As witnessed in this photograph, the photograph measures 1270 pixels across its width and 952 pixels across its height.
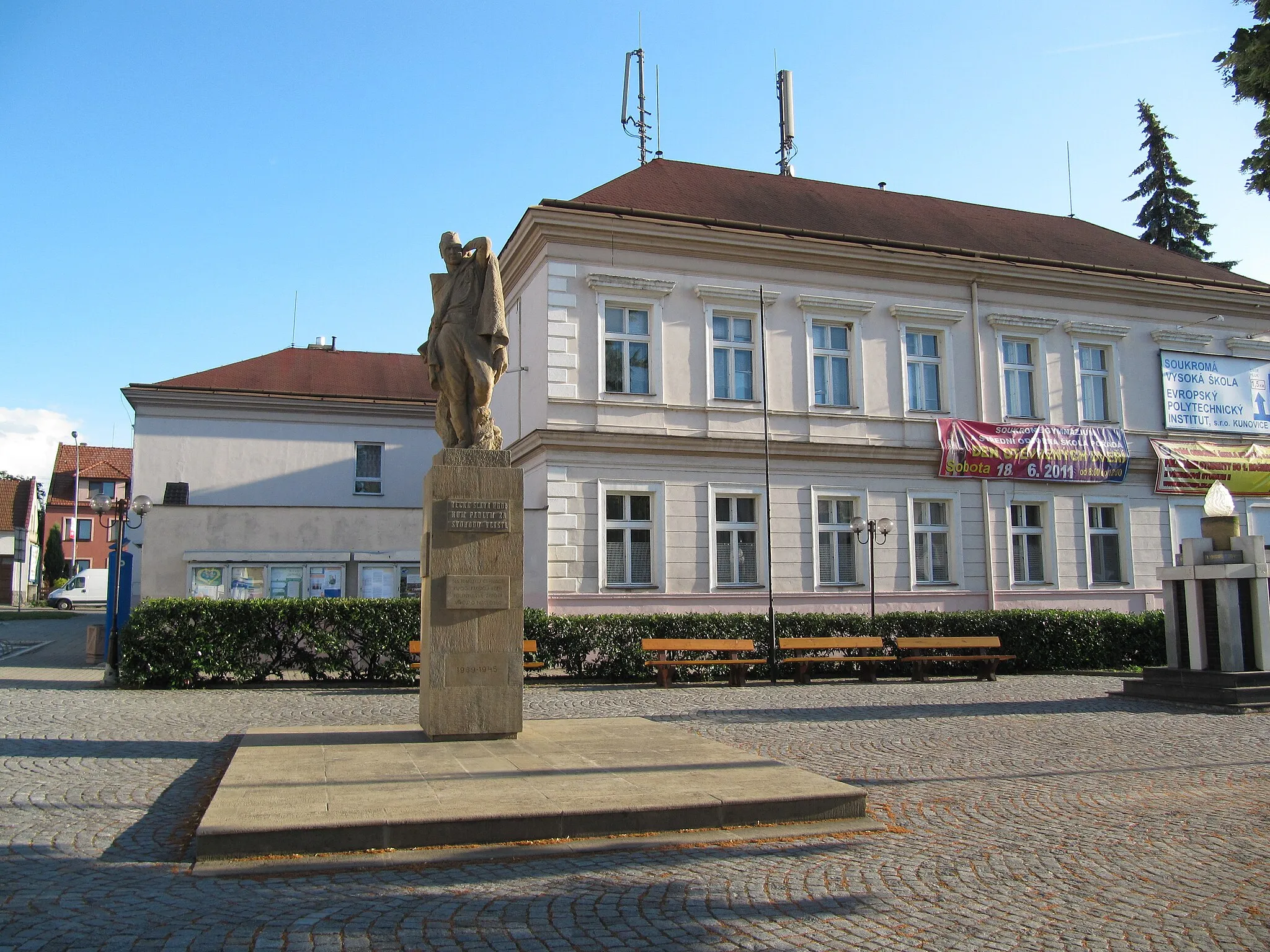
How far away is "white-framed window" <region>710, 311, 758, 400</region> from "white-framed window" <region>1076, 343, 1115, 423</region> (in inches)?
353

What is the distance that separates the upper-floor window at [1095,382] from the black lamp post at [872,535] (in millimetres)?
6736

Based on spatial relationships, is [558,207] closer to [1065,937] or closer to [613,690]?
[613,690]

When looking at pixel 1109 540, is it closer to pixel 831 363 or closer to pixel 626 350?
pixel 831 363

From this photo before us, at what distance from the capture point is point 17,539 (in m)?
66.0

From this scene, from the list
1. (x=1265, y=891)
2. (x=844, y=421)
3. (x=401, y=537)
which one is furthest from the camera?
(x=401, y=537)

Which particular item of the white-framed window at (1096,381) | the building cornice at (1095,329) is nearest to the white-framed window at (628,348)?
the building cornice at (1095,329)

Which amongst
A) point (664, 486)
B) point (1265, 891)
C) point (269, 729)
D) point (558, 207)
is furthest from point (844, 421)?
point (1265, 891)

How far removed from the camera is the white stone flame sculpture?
16.1 meters

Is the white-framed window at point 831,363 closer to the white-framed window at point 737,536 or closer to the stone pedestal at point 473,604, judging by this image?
the white-framed window at point 737,536

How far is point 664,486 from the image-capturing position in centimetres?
2195

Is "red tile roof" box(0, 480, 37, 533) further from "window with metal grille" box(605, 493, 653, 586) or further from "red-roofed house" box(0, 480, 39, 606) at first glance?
"window with metal grille" box(605, 493, 653, 586)

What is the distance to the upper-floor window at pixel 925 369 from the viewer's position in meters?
24.5

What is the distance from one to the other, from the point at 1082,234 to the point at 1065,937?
28.6 meters

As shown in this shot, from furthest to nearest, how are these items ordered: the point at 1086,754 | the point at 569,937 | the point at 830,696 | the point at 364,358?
the point at 364,358 → the point at 830,696 → the point at 1086,754 → the point at 569,937
